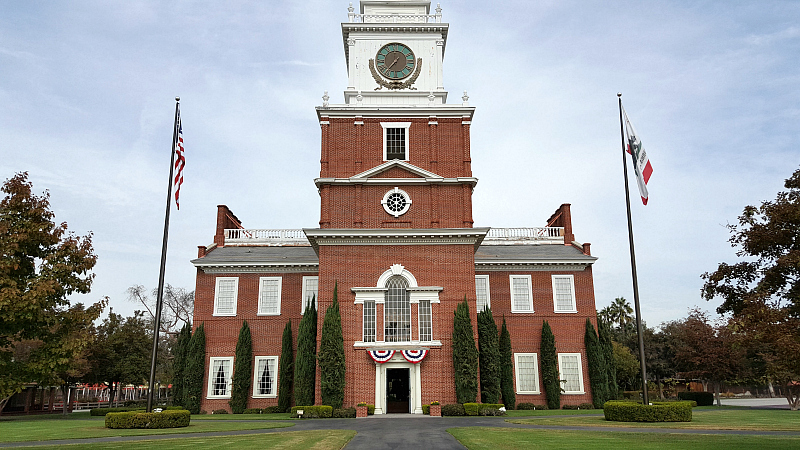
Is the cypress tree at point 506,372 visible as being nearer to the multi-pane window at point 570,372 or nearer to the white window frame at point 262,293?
the multi-pane window at point 570,372

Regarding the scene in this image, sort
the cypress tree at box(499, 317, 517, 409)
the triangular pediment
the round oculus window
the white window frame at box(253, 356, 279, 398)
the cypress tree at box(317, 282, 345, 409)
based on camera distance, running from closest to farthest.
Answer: the cypress tree at box(317, 282, 345, 409)
the round oculus window
the triangular pediment
the cypress tree at box(499, 317, 517, 409)
the white window frame at box(253, 356, 279, 398)

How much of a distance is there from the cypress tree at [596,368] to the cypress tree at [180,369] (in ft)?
78.4

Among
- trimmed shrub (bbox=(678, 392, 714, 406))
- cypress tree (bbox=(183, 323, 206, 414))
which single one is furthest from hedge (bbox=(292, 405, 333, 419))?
trimmed shrub (bbox=(678, 392, 714, 406))

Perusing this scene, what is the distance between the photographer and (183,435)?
1852cm

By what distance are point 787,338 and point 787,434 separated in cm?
668

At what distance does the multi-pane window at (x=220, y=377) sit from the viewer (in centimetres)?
3369

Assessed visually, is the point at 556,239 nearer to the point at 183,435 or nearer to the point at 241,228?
the point at 241,228

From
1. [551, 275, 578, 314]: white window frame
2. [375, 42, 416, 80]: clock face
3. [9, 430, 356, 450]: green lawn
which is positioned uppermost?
[375, 42, 416, 80]: clock face

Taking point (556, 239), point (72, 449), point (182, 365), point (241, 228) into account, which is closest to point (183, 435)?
point (72, 449)

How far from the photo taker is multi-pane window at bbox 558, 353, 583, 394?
3431cm

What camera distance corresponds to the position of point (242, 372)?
33.3 meters

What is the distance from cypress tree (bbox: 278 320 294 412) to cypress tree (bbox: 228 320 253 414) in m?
2.07

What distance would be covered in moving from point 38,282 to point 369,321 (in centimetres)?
1419

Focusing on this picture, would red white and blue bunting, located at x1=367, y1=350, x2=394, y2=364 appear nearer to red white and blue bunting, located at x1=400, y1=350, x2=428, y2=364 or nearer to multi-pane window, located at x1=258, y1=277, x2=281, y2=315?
red white and blue bunting, located at x1=400, y1=350, x2=428, y2=364
